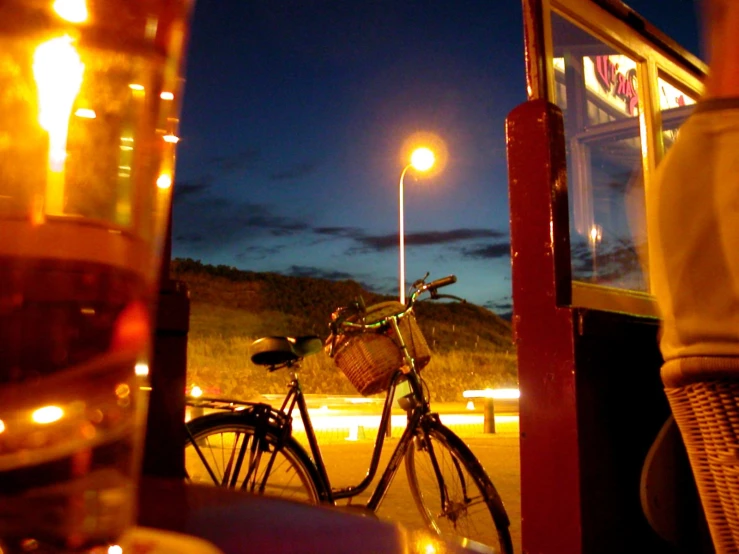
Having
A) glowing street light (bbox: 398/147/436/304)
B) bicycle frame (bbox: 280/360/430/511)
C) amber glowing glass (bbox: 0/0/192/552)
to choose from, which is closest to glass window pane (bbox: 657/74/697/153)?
bicycle frame (bbox: 280/360/430/511)

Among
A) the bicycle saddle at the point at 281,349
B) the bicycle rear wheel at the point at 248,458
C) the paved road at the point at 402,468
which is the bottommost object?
the paved road at the point at 402,468

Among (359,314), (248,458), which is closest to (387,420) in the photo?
(359,314)

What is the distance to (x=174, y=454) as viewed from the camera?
2.41m

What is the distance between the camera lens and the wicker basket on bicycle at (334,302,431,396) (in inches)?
160

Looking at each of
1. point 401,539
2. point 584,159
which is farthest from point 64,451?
point 584,159

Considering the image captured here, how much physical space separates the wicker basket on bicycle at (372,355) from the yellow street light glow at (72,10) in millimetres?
3519

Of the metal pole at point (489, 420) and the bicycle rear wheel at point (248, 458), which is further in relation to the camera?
the metal pole at point (489, 420)

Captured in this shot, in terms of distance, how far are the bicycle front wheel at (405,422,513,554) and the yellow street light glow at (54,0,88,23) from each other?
3.59 metres

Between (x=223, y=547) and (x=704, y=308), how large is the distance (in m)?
1.02

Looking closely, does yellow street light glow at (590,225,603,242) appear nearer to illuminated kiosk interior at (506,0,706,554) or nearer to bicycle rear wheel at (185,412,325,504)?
illuminated kiosk interior at (506,0,706,554)

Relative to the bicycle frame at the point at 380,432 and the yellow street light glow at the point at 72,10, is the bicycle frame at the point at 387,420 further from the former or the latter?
the yellow street light glow at the point at 72,10

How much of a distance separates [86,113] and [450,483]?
376 centimetres

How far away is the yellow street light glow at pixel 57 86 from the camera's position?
24.0 inches

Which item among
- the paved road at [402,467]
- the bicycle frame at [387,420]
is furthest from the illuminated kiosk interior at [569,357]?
the bicycle frame at [387,420]
